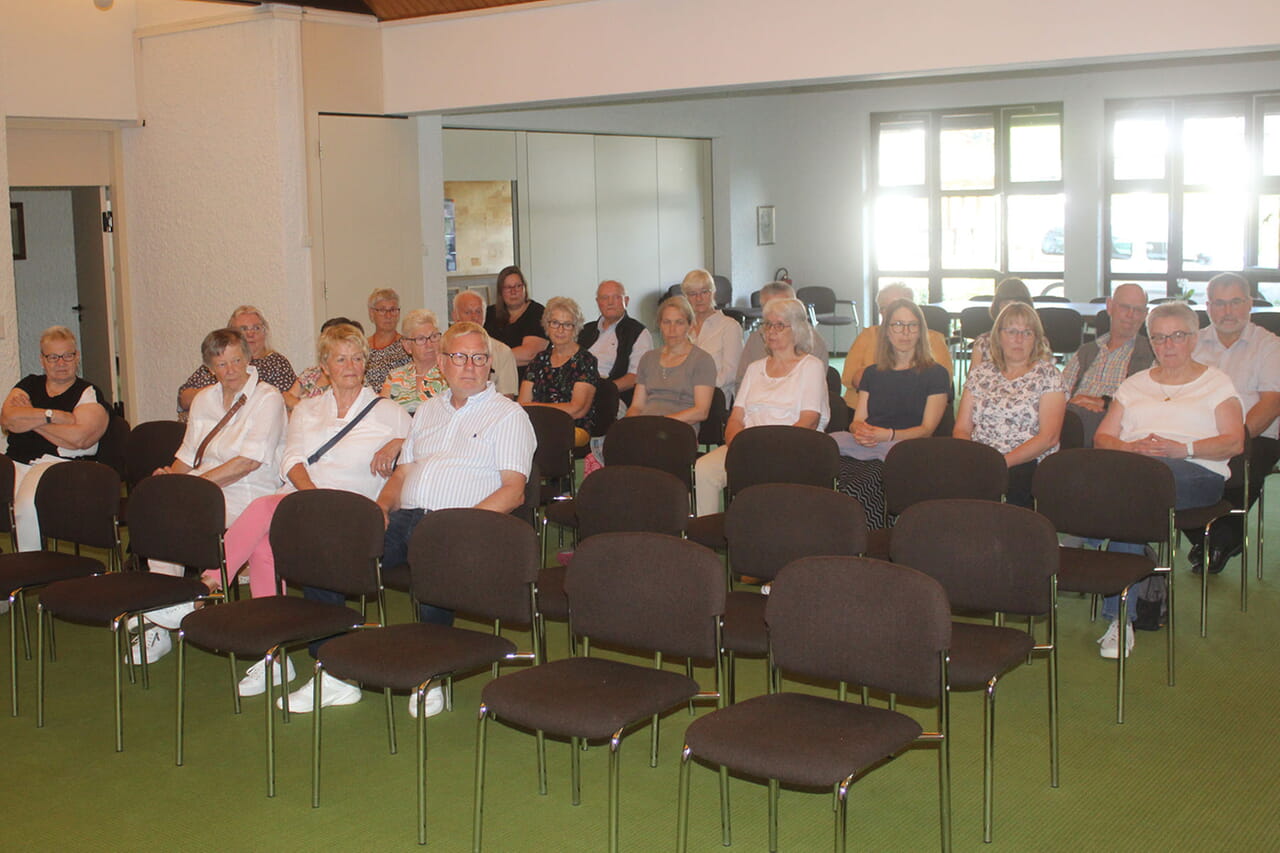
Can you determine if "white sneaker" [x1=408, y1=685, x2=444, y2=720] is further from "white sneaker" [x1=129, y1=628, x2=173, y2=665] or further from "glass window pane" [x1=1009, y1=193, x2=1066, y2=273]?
"glass window pane" [x1=1009, y1=193, x2=1066, y2=273]

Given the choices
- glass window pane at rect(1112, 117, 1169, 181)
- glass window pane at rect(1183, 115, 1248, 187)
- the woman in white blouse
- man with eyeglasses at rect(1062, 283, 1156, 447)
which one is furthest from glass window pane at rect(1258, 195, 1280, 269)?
the woman in white blouse

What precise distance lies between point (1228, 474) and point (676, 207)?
8509 millimetres

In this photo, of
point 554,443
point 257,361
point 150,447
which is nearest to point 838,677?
point 554,443

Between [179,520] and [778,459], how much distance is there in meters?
2.39

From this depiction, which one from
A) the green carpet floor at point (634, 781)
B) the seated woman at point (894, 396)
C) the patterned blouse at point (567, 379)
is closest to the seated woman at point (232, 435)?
the green carpet floor at point (634, 781)

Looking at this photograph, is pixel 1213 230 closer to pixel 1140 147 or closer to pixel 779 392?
pixel 1140 147

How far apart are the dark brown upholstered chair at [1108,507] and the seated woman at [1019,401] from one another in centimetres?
71

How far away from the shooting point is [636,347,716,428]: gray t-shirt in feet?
21.3

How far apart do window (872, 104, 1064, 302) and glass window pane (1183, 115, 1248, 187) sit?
1270mm

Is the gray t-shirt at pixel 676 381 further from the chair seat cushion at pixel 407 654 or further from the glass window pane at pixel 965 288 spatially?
the glass window pane at pixel 965 288

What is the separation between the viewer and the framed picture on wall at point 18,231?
920cm

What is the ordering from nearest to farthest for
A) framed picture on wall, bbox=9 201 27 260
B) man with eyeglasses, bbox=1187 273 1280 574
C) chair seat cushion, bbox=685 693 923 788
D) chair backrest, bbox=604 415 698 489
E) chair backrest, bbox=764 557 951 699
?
chair seat cushion, bbox=685 693 923 788 → chair backrest, bbox=764 557 951 699 → chair backrest, bbox=604 415 698 489 → man with eyeglasses, bbox=1187 273 1280 574 → framed picture on wall, bbox=9 201 27 260

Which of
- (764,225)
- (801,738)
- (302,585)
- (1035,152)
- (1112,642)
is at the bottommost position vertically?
(1112,642)

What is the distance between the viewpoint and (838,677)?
10.9ft
